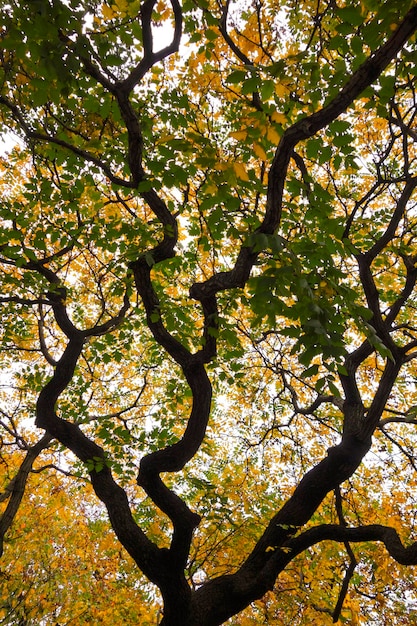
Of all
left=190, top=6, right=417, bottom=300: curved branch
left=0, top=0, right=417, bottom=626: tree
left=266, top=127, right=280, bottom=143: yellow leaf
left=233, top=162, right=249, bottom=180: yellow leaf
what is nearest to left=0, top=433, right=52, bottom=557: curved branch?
left=0, top=0, right=417, bottom=626: tree

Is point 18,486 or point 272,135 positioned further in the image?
point 18,486

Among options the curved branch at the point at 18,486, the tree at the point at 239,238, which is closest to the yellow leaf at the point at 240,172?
the tree at the point at 239,238

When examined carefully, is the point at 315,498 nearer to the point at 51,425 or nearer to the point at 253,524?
the point at 253,524

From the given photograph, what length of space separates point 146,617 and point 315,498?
5207 mm

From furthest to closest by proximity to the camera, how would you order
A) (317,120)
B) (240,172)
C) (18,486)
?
(18,486), (317,120), (240,172)

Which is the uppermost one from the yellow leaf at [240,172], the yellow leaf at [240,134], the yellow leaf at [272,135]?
the yellow leaf at [272,135]

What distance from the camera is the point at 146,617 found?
7.86 metres

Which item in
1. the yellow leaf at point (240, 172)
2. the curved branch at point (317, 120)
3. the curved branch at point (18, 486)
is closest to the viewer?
the yellow leaf at point (240, 172)

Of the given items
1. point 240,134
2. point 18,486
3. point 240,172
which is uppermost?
point 18,486

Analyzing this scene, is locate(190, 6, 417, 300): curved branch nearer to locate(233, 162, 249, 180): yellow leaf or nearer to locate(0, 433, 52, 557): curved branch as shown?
locate(233, 162, 249, 180): yellow leaf

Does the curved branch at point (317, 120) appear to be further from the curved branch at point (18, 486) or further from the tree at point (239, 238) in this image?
the curved branch at point (18, 486)

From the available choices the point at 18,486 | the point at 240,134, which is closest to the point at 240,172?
the point at 240,134

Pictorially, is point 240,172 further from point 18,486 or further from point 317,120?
point 18,486

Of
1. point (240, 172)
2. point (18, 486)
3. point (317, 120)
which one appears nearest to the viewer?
point (240, 172)
